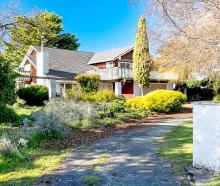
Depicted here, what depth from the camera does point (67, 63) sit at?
39.6 m

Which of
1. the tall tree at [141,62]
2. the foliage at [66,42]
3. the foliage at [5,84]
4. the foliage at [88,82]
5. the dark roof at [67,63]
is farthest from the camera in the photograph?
the foliage at [66,42]

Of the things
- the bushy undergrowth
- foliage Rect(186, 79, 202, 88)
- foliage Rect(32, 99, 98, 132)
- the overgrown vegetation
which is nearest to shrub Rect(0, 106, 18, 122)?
the overgrown vegetation

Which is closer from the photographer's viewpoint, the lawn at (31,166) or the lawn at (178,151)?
the lawn at (31,166)

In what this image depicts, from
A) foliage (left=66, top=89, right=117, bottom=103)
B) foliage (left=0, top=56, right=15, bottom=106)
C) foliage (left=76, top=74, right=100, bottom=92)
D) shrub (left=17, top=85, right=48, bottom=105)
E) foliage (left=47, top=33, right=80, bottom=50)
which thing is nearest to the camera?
foliage (left=0, top=56, right=15, bottom=106)

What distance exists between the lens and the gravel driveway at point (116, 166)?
6891mm

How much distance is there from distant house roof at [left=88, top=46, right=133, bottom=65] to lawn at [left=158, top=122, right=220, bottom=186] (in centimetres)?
2704

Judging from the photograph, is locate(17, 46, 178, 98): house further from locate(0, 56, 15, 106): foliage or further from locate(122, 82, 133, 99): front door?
locate(0, 56, 15, 106): foliage

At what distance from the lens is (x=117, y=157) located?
9070mm

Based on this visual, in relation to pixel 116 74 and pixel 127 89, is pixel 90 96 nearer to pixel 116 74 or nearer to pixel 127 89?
pixel 116 74

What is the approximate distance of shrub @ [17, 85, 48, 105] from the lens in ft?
88.0

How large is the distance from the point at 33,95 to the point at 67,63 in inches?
527

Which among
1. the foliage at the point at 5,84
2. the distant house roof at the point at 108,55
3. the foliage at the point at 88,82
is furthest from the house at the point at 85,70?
the foliage at the point at 5,84

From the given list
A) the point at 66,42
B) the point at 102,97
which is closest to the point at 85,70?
the point at 102,97

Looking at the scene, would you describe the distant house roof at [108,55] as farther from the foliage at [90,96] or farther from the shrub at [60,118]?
the shrub at [60,118]
